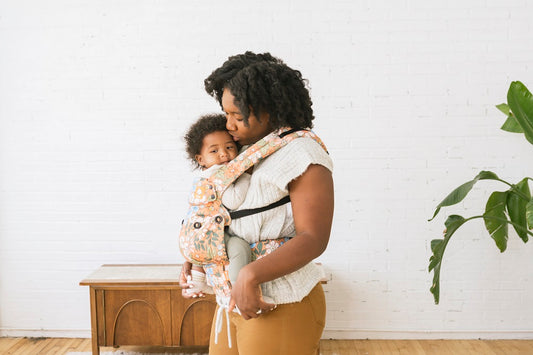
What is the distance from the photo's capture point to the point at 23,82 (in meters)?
3.40

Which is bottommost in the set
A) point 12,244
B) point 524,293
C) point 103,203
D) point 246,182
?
point 524,293

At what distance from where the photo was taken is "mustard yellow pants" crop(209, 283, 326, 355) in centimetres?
123

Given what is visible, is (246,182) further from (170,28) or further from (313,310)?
(170,28)

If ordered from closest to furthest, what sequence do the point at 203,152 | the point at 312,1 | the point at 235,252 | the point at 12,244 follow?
the point at 235,252, the point at 203,152, the point at 312,1, the point at 12,244

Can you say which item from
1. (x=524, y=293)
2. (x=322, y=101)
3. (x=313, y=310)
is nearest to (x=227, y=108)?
(x=313, y=310)

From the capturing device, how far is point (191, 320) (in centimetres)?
306

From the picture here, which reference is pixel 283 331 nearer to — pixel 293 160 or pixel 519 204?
pixel 293 160

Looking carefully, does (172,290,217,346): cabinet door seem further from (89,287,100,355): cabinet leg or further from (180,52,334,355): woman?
(180,52,334,355): woman

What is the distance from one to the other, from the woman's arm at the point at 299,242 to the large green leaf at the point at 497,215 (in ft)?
6.27

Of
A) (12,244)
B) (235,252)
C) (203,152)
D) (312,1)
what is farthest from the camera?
(12,244)

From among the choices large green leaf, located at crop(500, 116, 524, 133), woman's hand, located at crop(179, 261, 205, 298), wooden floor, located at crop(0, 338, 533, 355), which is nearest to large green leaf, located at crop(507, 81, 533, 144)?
large green leaf, located at crop(500, 116, 524, 133)

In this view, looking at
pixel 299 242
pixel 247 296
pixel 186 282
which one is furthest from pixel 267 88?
pixel 186 282

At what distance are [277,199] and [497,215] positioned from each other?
6.66 feet

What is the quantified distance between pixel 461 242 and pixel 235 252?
8.35 feet
